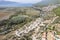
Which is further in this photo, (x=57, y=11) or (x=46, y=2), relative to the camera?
(x=46, y=2)

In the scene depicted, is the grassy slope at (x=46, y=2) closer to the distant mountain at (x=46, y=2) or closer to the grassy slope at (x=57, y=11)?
the distant mountain at (x=46, y=2)

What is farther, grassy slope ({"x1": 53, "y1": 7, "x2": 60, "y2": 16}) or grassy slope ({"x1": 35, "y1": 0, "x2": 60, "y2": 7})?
grassy slope ({"x1": 35, "y1": 0, "x2": 60, "y2": 7})

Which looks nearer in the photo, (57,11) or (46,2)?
(57,11)

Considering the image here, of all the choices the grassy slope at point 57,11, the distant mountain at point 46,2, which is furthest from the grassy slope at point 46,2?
the grassy slope at point 57,11

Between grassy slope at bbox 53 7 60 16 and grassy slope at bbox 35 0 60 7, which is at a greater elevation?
grassy slope at bbox 35 0 60 7

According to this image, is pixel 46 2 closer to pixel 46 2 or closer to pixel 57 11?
pixel 46 2

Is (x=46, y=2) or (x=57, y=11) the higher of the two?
(x=46, y=2)

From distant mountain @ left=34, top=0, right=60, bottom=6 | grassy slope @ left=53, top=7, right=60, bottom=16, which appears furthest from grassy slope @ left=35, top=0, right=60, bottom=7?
grassy slope @ left=53, top=7, right=60, bottom=16

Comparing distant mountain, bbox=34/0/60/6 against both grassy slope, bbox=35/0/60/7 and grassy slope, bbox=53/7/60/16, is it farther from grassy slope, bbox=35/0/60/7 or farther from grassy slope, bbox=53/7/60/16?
grassy slope, bbox=53/7/60/16

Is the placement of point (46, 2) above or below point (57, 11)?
above

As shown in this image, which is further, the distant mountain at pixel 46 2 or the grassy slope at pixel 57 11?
the distant mountain at pixel 46 2

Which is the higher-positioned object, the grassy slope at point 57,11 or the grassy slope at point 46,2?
the grassy slope at point 46,2

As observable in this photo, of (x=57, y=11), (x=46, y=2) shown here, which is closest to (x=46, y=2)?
(x=46, y=2)
